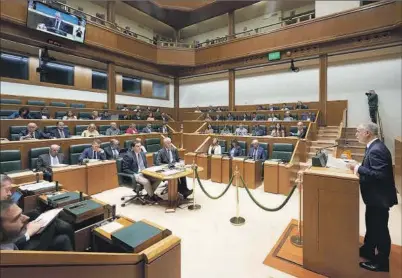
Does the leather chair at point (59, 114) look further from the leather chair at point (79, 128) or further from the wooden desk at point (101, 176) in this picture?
the wooden desk at point (101, 176)

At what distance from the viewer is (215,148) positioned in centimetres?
603

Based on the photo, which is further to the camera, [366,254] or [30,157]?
[30,157]

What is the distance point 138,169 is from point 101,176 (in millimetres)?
931

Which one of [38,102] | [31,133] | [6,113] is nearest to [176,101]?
[38,102]

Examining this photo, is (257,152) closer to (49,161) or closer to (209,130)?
(209,130)

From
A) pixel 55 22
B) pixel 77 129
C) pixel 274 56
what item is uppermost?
pixel 55 22

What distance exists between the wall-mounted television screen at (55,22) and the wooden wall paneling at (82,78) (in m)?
2.28

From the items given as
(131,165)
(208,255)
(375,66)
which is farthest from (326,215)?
(375,66)

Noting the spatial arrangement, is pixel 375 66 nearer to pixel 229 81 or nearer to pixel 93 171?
pixel 229 81

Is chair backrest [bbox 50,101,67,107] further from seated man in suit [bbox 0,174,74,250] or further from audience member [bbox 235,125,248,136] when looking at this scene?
seated man in suit [bbox 0,174,74,250]

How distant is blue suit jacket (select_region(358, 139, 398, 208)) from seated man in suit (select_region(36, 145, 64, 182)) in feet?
14.2

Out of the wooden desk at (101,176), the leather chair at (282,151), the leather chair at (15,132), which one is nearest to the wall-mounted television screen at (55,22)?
the leather chair at (15,132)

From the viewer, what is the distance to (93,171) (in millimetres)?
4438

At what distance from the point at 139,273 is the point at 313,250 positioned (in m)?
1.69
